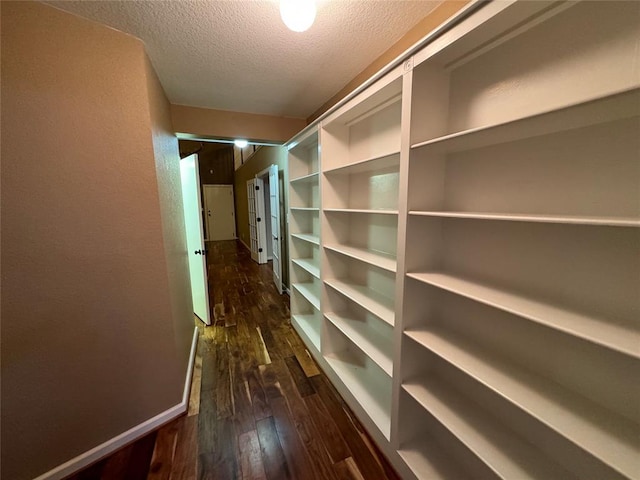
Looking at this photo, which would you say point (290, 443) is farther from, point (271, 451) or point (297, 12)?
point (297, 12)

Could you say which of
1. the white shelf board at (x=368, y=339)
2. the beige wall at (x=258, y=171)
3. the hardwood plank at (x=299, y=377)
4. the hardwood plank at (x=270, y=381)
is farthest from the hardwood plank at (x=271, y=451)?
the beige wall at (x=258, y=171)

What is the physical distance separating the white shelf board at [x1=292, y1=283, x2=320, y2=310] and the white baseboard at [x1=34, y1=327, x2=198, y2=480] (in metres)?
1.22

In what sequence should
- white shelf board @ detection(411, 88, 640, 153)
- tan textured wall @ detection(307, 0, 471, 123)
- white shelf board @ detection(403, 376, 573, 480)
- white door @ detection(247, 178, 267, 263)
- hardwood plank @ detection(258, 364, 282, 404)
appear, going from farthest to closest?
1. white door @ detection(247, 178, 267, 263)
2. hardwood plank @ detection(258, 364, 282, 404)
3. tan textured wall @ detection(307, 0, 471, 123)
4. white shelf board @ detection(403, 376, 573, 480)
5. white shelf board @ detection(411, 88, 640, 153)

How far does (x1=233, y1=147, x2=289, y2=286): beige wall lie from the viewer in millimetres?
3797

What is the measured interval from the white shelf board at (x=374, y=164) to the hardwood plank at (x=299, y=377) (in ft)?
5.77

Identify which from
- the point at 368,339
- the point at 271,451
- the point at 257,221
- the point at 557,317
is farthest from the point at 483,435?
the point at 257,221

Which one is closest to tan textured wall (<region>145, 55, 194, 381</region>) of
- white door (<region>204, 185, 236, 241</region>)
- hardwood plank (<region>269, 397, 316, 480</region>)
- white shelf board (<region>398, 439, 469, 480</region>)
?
hardwood plank (<region>269, 397, 316, 480</region>)

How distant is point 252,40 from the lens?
1.42m

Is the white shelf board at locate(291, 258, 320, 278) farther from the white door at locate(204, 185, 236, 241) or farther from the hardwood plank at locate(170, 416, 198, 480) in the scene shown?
the white door at locate(204, 185, 236, 241)

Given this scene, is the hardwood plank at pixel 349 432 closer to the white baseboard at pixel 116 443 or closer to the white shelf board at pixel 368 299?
the white shelf board at pixel 368 299

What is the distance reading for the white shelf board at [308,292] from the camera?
7.68ft

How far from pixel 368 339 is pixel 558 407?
1022 mm

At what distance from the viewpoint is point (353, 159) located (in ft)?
6.30

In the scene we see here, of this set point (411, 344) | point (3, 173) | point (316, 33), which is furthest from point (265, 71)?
point (411, 344)
